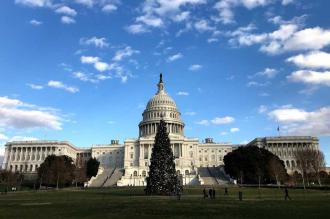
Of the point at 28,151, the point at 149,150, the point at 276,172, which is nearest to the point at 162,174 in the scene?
the point at 276,172

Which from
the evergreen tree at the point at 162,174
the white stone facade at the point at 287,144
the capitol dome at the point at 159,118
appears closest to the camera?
the evergreen tree at the point at 162,174

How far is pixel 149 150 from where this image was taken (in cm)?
17488

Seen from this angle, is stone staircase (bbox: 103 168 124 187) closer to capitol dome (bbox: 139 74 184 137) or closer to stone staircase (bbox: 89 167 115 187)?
stone staircase (bbox: 89 167 115 187)

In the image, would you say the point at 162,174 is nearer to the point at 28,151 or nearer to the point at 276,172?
the point at 276,172

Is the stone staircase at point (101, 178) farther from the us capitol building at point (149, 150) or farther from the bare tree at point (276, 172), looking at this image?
the bare tree at point (276, 172)

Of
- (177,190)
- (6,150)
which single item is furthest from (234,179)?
(6,150)

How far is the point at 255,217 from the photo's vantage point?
87.3 ft

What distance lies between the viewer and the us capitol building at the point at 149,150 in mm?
173500

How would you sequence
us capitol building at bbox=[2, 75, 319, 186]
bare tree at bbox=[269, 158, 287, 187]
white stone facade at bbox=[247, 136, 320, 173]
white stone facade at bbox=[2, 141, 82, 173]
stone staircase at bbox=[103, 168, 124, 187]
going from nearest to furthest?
bare tree at bbox=[269, 158, 287, 187] → stone staircase at bbox=[103, 168, 124, 187] → us capitol building at bbox=[2, 75, 319, 186] → white stone facade at bbox=[247, 136, 320, 173] → white stone facade at bbox=[2, 141, 82, 173]

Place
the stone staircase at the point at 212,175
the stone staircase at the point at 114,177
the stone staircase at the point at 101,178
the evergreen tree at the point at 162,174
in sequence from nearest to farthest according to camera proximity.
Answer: the evergreen tree at the point at 162,174 → the stone staircase at the point at 212,175 → the stone staircase at the point at 114,177 → the stone staircase at the point at 101,178

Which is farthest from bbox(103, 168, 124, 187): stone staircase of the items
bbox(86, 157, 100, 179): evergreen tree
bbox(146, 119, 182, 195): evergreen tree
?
bbox(146, 119, 182, 195): evergreen tree

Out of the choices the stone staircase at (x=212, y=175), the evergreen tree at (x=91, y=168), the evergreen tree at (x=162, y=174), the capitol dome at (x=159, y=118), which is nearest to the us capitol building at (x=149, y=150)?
the capitol dome at (x=159, y=118)

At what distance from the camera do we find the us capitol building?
173500 mm

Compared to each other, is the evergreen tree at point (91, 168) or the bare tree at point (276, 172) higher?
the evergreen tree at point (91, 168)
